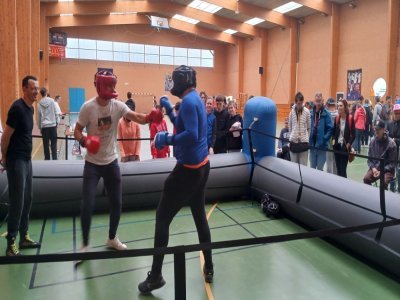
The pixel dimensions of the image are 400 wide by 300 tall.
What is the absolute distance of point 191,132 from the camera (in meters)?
2.39

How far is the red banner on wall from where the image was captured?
23491mm

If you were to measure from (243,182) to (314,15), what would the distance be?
17.3 meters

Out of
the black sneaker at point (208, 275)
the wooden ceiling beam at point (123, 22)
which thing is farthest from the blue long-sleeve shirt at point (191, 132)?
the wooden ceiling beam at point (123, 22)

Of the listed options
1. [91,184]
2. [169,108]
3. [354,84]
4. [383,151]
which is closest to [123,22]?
[354,84]

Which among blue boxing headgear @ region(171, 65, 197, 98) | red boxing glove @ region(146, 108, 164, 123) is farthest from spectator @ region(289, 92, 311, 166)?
blue boxing headgear @ region(171, 65, 197, 98)

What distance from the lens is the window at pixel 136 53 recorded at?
85.7 feet

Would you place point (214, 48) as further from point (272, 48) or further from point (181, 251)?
point (181, 251)

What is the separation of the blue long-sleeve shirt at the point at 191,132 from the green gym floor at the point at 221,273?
41.7 inches

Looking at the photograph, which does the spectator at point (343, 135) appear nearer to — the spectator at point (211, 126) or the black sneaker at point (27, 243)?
the spectator at point (211, 126)

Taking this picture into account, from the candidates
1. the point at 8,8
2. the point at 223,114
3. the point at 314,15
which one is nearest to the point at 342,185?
the point at 223,114

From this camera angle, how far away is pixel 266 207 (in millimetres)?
4629

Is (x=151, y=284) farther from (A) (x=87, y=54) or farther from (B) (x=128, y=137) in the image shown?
(A) (x=87, y=54)

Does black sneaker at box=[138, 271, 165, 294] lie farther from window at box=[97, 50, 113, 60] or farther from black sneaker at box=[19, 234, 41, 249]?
window at box=[97, 50, 113, 60]

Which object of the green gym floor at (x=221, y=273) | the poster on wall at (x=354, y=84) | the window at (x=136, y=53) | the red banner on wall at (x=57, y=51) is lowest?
the green gym floor at (x=221, y=273)
